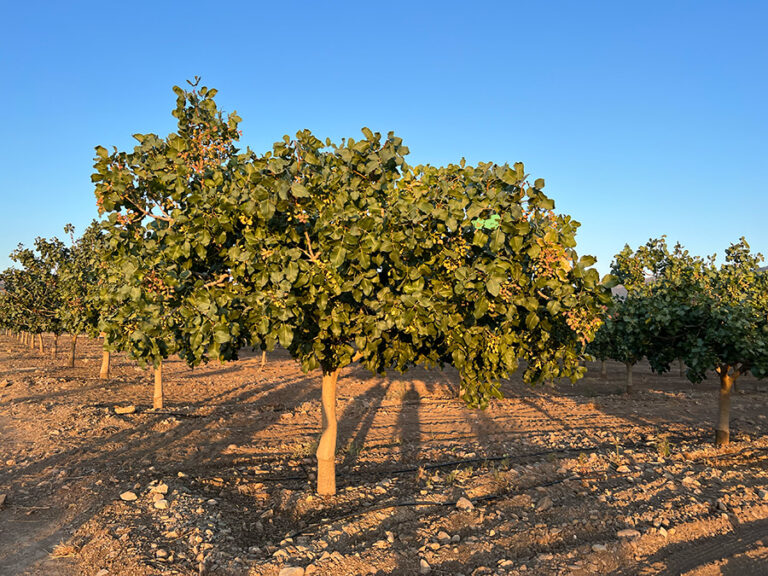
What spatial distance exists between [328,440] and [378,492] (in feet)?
4.94

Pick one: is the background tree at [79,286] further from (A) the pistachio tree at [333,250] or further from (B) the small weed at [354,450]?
(A) the pistachio tree at [333,250]

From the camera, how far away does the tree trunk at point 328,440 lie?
935cm

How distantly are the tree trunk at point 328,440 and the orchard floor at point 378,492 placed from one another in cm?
30

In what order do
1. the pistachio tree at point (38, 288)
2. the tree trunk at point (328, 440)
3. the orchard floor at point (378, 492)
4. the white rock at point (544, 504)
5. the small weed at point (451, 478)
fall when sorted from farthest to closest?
the pistachio tree at point (38, 288), the small weed at point (451, 478), the tree trunk at point (328, 440), the white rock at point (544, 504), the orchard floor at point (378, 492)

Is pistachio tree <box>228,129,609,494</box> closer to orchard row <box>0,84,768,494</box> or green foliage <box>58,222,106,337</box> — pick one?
orchard row <box>0,84,768,494</box>

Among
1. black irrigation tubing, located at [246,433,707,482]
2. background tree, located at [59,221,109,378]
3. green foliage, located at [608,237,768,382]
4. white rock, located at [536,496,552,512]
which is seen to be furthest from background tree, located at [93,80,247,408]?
background tree, located at [59,221,109,378]

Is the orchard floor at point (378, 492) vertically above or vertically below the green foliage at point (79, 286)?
below

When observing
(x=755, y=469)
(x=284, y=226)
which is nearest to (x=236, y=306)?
(x=284, y=226)

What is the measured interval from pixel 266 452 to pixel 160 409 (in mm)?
6982

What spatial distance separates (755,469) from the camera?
41.1ft

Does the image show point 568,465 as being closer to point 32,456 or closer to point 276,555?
point 276,555

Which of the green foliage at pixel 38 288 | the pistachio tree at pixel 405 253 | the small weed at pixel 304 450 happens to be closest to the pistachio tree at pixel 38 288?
the green foliage at pixel 38 288

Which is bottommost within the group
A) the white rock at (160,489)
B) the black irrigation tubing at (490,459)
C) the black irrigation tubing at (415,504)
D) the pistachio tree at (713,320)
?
the black irrigation tubing at (490,459)

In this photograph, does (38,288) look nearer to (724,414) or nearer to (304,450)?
(304,450)
